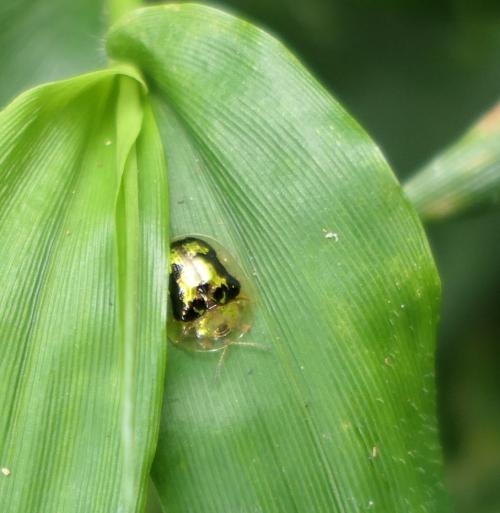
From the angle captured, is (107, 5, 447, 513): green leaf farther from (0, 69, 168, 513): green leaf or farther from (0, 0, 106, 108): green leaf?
(0, 0, 106, 108): green leaf

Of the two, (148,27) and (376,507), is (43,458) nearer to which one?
(376,507)

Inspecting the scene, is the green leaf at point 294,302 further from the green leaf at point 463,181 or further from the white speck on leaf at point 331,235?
the green leaf at point 463,181

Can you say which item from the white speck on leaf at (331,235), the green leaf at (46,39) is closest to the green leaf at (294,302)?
the white speck on leaf at (331,235)

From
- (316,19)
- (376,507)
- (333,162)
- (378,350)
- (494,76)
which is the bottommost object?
(376,507)

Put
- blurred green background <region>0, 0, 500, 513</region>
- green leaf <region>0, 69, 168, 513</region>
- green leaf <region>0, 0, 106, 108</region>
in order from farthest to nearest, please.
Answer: blurred green background <region>0, 0, 500, 513</region>, green leaf <region>0, 0, 106, 108</region>, green leaf <region>0, 69, 168, 513</region>

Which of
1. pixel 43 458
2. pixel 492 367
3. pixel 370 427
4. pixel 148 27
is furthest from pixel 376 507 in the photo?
pixel 492 367

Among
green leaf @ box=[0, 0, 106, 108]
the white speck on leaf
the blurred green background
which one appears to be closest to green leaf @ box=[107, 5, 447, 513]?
the white speck on leaf
